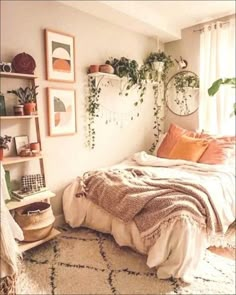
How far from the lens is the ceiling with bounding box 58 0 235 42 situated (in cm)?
275

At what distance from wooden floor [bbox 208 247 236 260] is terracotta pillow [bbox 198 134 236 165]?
90 cm

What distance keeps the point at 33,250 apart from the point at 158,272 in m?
1.10

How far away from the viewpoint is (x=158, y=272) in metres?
1.90

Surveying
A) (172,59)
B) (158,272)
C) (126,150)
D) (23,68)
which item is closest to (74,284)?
(158,272)

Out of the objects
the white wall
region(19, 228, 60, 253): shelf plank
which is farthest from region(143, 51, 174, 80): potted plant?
region(19, 228, 60, 253): shelf plank

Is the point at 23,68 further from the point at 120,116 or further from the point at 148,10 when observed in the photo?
the point at 148,10

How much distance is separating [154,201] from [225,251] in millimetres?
833

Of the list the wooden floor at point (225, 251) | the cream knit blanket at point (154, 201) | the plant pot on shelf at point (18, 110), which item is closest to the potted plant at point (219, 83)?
the cream knit blanket at point (154, 201)

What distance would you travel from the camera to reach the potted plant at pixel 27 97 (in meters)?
2.29

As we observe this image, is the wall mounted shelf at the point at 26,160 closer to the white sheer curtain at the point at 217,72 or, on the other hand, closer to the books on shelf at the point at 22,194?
the books on shelf at the point at 22,194

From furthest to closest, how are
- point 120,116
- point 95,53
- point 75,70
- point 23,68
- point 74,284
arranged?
point 120,116 → point 95,53 → point 75,70 → point 23,68 → point 74,284

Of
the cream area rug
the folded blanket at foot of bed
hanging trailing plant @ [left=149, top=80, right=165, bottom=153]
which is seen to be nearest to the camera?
the cream area rug

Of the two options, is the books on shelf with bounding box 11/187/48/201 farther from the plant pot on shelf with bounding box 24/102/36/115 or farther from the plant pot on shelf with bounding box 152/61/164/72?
the plant pot on shelf with bounding box 152/61/164/72

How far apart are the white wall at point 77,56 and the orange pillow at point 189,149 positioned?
2.18 ft
